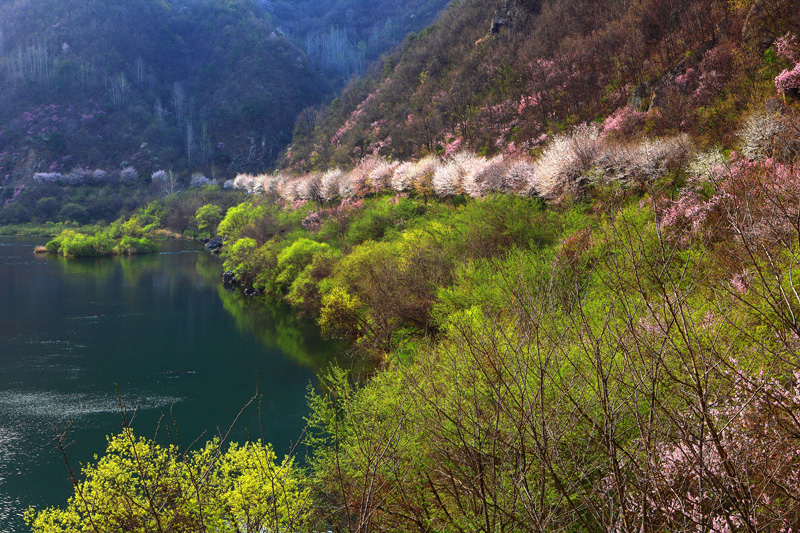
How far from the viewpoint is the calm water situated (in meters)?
17.5

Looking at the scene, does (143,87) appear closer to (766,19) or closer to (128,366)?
(128,366)

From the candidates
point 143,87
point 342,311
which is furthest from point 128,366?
point 143,87

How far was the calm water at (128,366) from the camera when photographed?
1747 centimetres

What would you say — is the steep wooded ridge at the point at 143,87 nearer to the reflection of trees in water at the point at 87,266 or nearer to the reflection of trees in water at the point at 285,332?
the reflection of trees in water at the point at 87,266

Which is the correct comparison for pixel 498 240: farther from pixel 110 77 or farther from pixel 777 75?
pixel 110 77

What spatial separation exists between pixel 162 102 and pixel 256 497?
14641cm

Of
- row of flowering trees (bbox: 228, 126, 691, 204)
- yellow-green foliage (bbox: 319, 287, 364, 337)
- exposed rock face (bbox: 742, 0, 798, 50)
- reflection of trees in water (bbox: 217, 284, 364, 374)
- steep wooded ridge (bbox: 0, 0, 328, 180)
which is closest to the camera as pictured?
row of flowering trees (bbox: 228, 126, 691, 204)

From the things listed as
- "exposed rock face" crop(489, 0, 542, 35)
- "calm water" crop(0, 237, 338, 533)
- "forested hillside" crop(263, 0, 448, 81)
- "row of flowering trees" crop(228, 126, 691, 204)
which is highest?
"forested hillside" crop(263, 0, 448, 81)

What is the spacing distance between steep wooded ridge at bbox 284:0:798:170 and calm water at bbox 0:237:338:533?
21.9 m

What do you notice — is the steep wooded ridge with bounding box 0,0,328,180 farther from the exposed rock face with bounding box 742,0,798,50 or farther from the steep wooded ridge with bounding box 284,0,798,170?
the exposed rock face with bounding box 742,0,798,50

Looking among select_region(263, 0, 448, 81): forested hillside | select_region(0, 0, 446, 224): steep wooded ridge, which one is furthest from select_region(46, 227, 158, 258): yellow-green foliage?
select_region(263, 0, 448, 81): forested hillside

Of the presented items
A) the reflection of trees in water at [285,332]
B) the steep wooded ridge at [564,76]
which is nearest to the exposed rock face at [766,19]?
the steep wooded ridge at [564,76]

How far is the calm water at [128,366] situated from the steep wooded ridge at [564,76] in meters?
21.9

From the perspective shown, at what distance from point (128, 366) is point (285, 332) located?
937 cm
